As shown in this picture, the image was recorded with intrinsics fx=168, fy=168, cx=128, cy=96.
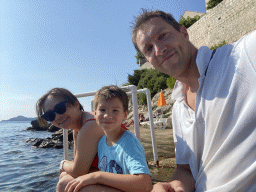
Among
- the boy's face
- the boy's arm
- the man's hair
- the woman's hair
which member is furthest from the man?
the woman's hair

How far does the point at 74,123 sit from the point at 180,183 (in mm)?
1217

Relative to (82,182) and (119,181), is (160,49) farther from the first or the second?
(82,182)

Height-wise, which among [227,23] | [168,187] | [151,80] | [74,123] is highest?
[227,23]

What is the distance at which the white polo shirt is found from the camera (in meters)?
0.84

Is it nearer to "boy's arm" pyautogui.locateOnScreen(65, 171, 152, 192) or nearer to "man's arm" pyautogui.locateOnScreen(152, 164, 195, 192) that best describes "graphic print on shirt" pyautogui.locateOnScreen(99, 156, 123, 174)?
"boy's arm" pyautogui.locateOnScreen(65, 171, 152, 192)

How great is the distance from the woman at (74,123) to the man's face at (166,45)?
858 millimetres

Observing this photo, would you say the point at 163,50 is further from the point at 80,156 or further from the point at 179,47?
the point at 80,156

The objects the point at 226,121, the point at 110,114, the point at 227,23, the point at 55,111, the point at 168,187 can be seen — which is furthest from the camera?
the point at 227,23

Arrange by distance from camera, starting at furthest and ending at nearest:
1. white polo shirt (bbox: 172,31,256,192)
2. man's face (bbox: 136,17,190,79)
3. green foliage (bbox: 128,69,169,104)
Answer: green foliage (bbox: 128,69,169,104) → man's face (bbox: 136,17,190,79) → white polo shirt (bbox: 172,31,256,192)

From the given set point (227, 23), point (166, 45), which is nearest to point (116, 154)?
point (166, 45)

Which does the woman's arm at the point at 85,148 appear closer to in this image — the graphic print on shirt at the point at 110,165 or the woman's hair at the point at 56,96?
the graphic print on shirt at the point at 110,165

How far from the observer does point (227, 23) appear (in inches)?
667

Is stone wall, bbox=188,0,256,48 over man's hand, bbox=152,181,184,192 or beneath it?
over

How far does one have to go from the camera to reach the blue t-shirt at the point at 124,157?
1.17 meters
